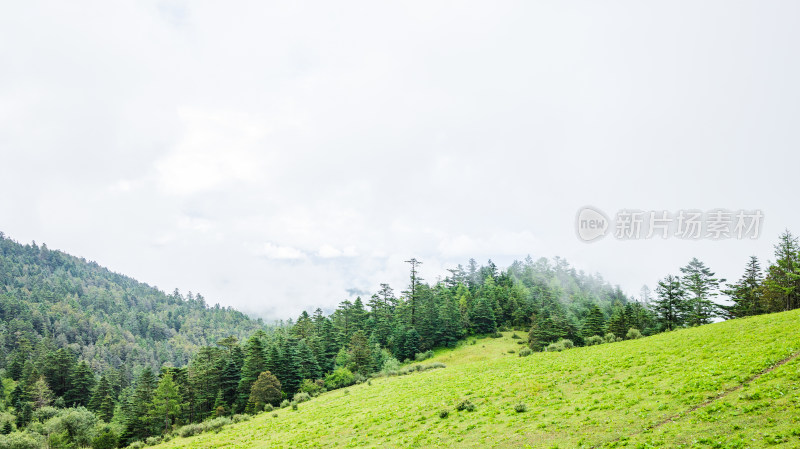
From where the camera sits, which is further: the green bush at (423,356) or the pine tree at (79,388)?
the pine tree at (79,388)

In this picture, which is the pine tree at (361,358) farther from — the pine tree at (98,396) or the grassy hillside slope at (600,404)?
the pine tree at (98,396)

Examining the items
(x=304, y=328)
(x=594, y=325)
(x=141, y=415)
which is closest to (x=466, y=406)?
(x=594, y=325)

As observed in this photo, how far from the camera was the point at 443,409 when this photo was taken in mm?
31484

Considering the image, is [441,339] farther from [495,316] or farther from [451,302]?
[495,316]

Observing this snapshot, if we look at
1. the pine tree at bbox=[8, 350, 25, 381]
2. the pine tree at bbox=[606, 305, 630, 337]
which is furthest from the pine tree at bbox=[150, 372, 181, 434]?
the pine tree at bbox=[8, 350, 25, 381]

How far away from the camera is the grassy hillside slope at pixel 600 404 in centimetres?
1820

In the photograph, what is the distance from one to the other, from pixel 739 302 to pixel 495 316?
161 ft

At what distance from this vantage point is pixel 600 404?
24844 millimetres

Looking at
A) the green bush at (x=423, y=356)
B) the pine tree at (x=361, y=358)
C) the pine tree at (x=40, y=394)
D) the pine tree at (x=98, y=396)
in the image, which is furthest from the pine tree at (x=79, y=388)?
the green bush at (x=423, y=356)

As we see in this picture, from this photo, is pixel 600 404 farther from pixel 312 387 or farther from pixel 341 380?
pixel 312 387

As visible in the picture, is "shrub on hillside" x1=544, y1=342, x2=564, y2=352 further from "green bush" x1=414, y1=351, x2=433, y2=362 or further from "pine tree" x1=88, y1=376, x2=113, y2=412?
"pine tree" x1=88, y1=376, x2=113, y2=412

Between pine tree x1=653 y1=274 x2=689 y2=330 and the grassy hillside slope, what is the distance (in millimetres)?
22445

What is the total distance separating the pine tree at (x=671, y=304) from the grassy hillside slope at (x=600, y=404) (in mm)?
22445

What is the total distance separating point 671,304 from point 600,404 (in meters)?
51.6
